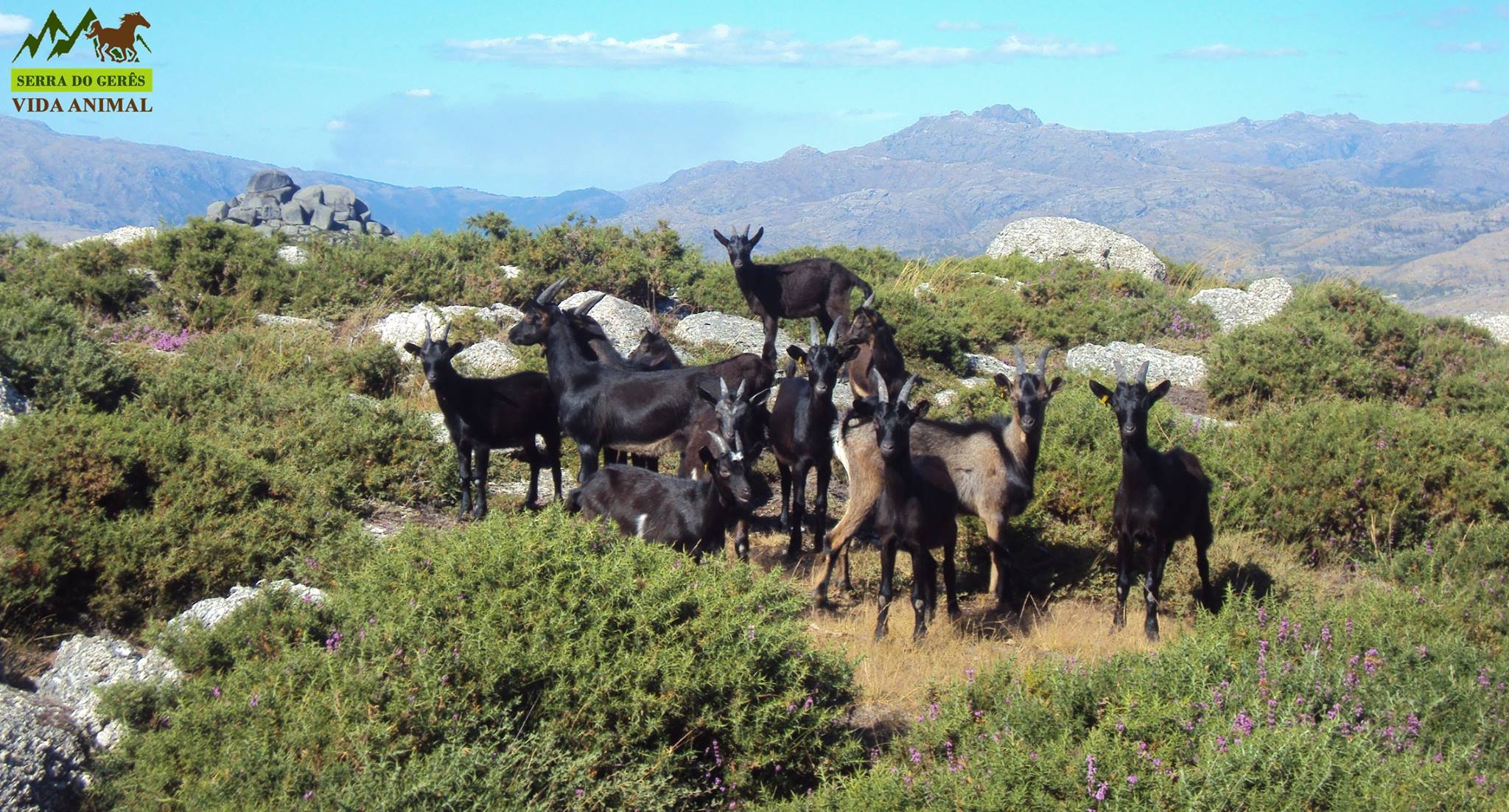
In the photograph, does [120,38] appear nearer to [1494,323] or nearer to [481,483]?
[481,483]

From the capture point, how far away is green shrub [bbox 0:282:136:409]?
32.1 feet

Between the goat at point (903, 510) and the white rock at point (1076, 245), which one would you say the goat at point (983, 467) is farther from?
the white rock at point (1076, 245)

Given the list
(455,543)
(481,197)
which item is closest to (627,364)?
(455,543)

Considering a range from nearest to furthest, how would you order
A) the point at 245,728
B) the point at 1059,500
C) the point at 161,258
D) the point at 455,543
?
the point at 245,728, the point at 455,543, the point at 1059,500, the point at 161,258

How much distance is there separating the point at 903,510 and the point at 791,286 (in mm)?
8402

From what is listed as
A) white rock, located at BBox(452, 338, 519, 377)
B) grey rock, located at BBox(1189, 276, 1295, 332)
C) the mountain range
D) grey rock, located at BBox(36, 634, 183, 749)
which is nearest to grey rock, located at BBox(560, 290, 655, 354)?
white rock, located at BBox(452, 338, 519, 377)

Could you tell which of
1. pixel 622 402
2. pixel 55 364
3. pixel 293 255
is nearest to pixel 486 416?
pixel 622 402

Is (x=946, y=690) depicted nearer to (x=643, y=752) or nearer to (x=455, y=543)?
(x=643, y=752)

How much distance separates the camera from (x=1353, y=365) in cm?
1570

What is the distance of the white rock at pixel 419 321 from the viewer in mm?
14977

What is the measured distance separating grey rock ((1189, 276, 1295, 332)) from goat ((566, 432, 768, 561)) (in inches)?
648

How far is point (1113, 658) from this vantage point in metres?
5.57

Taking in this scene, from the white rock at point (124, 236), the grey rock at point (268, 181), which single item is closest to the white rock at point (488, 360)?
the white rock at point (124, 236)

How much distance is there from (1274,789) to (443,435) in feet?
29.7
